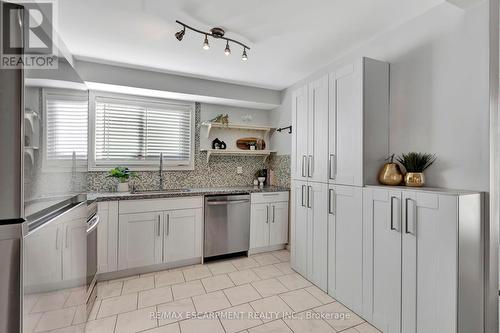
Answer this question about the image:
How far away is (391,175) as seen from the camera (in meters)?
2.06

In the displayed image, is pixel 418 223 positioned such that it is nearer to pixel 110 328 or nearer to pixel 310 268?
pixel 310 268

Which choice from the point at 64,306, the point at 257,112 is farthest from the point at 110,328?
the point at 257,112

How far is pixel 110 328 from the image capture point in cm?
196

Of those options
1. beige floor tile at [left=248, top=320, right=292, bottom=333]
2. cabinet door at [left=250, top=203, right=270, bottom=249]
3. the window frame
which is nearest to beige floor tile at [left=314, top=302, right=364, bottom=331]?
beige floor tile at [left=248, top=320, right=292, bottom=333]

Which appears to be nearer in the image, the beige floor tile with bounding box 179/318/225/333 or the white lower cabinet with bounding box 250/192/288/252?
the beige floor tile with bounding box 179/318/225/333

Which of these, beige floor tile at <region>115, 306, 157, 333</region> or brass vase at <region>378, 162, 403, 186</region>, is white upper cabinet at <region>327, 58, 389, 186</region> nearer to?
brass vase at <region>378, 162, 403, 186</region>

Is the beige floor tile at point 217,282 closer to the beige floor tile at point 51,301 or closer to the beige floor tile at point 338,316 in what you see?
the beige floor tile at point 338,316

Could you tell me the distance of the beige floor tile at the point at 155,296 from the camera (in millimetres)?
2348

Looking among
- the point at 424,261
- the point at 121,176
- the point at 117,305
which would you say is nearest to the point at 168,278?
the point at 117,305

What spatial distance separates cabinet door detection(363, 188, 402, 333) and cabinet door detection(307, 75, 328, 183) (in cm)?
61

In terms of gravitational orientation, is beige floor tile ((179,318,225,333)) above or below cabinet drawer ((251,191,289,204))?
below

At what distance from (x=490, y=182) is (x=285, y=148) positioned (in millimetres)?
2628

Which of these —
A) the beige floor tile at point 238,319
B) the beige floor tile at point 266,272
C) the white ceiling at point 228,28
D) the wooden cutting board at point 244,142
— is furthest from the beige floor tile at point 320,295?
the white ceiling at point 228,28

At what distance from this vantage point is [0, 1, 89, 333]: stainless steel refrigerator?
839mm
